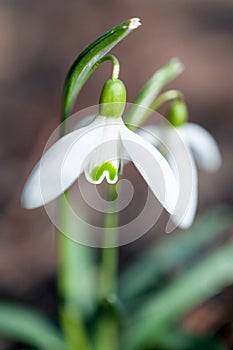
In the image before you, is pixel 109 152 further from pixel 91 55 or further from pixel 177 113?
pixel 177 113

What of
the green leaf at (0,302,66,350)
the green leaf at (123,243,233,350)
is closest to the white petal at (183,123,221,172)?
the green leaf at (123,243,233,350)

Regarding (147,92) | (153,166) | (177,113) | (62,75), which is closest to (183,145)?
(177,113)

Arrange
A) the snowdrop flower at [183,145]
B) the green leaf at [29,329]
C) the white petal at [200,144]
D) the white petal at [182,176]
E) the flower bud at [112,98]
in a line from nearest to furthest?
the flower bud at [112,98]
the white petal at [182,176]
the snowdrop flower at [183,145]
the white petal at [200,144]
the green leaf at [29,329]

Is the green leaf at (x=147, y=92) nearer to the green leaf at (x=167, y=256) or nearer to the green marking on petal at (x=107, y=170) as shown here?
the green marking on petal at (x=107, y=170)

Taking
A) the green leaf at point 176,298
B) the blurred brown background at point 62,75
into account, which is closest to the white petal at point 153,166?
the green leaf at point 176,298

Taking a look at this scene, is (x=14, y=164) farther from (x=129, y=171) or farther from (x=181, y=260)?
(x=181, y=260)

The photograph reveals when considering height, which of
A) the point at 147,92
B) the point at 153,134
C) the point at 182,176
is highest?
the point at 153,134

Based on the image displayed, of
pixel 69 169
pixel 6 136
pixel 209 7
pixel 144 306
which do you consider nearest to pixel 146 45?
pixel 209 7
